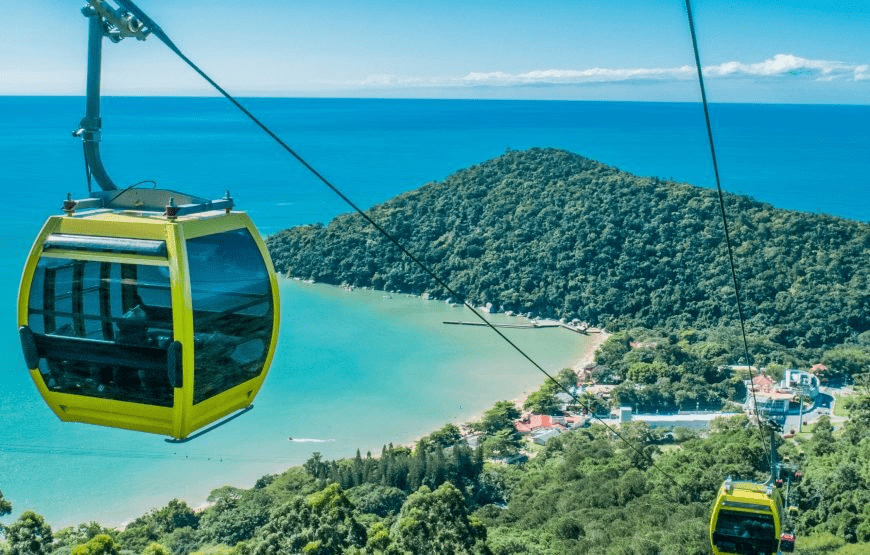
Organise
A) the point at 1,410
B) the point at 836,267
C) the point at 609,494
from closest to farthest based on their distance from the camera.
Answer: the point at 609,494 < the point at 1,410 < the point at 836,267

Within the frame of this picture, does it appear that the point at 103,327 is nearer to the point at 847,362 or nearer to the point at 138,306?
the point at 138,306

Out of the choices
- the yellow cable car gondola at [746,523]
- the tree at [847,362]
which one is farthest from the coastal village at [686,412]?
the yellow cable car gondola at [746,523]

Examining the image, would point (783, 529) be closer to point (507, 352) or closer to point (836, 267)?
point (507, 352)

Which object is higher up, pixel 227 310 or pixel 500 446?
pixel 227 310

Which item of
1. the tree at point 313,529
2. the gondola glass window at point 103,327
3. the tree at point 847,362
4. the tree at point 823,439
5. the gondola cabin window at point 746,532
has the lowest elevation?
the tree at point 847,362

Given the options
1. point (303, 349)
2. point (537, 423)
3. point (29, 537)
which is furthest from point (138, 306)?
point (303, 349)

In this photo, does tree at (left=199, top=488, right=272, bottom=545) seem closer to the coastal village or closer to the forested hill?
the coastal village

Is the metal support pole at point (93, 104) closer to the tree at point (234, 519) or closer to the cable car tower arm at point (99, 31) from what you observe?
the cable car tower arm at point (99, 31)

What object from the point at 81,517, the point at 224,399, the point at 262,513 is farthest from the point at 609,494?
the point at 224,399
